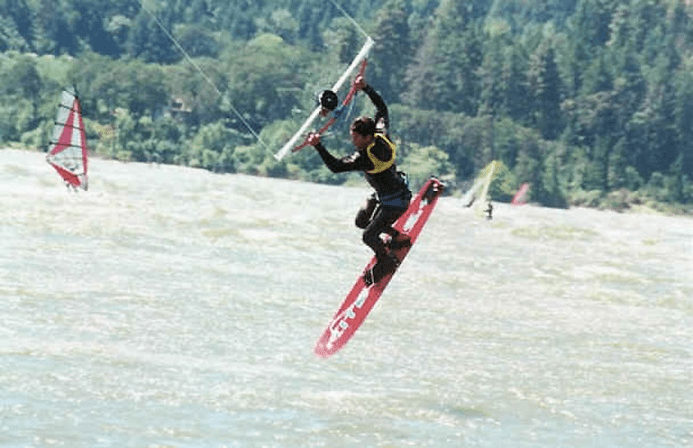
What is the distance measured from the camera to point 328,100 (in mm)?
16484

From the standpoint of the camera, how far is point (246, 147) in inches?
5251

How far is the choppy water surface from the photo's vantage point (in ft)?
83.8

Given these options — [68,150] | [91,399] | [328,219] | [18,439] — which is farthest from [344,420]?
[328,219]

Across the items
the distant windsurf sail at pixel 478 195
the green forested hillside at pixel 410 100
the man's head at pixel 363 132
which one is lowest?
the green forested hillside at pixel 410 100

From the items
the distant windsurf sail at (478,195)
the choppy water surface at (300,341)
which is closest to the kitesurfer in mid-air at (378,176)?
the choppy water surface at (300,341)

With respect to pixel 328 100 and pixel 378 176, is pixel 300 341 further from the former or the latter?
pixel 328 100

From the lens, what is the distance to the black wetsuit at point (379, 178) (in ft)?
59.3

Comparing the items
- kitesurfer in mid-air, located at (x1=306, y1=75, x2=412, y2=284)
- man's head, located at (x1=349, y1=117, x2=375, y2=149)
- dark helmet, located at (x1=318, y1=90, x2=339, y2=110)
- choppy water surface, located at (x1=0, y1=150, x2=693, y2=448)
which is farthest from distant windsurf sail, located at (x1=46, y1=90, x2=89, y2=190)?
dark helmet, located at (x1=318, y1=90, x2=339, y2=110)

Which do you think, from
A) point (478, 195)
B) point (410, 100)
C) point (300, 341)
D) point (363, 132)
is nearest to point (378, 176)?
point (363, 132)

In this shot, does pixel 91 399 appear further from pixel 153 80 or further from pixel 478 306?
pixel 153 80

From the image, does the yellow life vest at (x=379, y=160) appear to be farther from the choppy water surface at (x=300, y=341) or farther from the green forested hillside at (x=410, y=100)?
the green forested hillside at (x=410, y=100)

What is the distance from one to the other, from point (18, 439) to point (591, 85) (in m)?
157

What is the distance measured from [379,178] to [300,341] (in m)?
15.6

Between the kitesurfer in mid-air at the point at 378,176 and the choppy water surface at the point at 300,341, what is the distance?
560 centimetres
